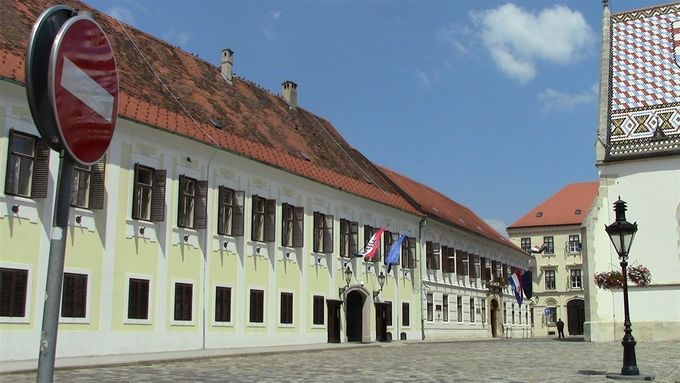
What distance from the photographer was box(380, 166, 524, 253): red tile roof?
4538 centimetres

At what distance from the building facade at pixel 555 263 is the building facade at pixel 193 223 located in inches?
1391

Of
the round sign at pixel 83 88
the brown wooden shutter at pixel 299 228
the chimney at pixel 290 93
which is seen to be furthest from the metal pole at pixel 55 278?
the chimney at pixel 290 93

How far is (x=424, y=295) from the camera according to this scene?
4134 cm

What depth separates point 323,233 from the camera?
32625 mm

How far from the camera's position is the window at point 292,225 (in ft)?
97.7

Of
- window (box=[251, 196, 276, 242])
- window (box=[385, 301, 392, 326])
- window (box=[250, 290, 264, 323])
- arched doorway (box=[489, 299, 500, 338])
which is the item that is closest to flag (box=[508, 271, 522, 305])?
Result: arched doorway (box=[489, 299, 500, 338])

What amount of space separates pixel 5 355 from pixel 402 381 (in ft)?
33.9

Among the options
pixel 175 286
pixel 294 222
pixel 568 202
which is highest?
pixel 568 202

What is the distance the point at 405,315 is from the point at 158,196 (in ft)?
64.5

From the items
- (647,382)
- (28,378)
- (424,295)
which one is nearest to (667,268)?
(424,295)

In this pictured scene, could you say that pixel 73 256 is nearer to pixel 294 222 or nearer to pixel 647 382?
pixel 294 222

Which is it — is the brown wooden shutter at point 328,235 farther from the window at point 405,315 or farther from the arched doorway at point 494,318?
the arched doorway at point 494,318

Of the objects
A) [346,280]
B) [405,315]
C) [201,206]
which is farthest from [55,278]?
[405,315]

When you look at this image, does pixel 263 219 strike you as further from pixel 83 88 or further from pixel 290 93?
pixel 83 88
